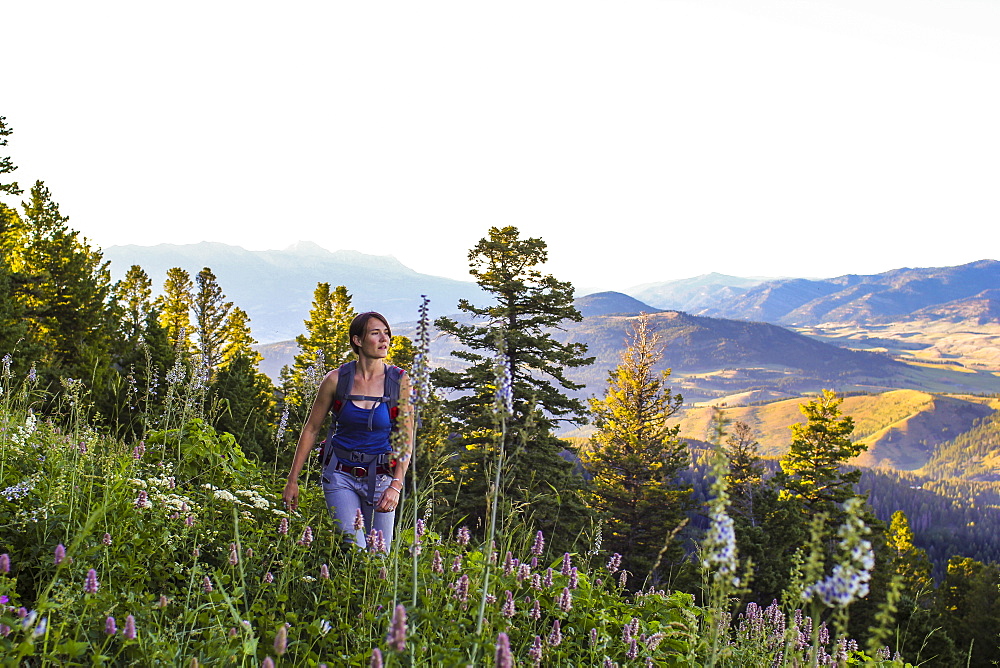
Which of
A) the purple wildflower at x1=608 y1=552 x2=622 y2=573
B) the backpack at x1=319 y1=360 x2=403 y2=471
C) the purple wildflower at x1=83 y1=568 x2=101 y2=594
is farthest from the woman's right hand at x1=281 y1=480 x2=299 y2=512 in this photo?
the purple wildflower at x1=608 y1=552 x2=622 y2=573

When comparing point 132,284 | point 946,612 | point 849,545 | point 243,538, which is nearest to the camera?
point 849,545

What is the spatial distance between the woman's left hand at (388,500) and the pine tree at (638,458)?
29058 millimetres

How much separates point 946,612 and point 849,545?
51.5 meters

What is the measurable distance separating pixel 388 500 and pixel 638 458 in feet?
116

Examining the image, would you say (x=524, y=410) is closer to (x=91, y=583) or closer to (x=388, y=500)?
(x=388, y=500)

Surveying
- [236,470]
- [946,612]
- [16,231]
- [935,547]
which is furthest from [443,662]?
[935,547]

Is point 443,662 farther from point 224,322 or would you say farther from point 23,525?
point 224,322

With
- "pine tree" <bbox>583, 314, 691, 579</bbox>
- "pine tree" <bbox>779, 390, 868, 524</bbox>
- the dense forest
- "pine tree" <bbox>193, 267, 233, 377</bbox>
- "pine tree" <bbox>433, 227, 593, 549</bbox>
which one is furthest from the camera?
"pine tree" <bbox>193, 267, 233, 377</bbox>

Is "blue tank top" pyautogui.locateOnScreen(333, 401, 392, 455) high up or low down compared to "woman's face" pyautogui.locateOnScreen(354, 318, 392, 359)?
down

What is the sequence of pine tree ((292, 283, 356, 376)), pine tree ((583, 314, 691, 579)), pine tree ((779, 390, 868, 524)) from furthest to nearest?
pine tree ((292, 283, 356, 376)) → pine tree ((779, 390, 868, 524)) → pine tree ((583, 314, 691, 579))

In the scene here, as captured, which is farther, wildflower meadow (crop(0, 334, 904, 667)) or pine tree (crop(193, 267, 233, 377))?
pine tree (crop(193, 267, 233, 377))

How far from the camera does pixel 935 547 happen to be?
441 ft

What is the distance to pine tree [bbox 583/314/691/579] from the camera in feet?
117

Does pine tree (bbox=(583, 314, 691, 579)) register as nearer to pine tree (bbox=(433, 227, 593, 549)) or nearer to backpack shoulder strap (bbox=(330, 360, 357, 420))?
pine tree (bbox=(433, 227, 593, 549))
